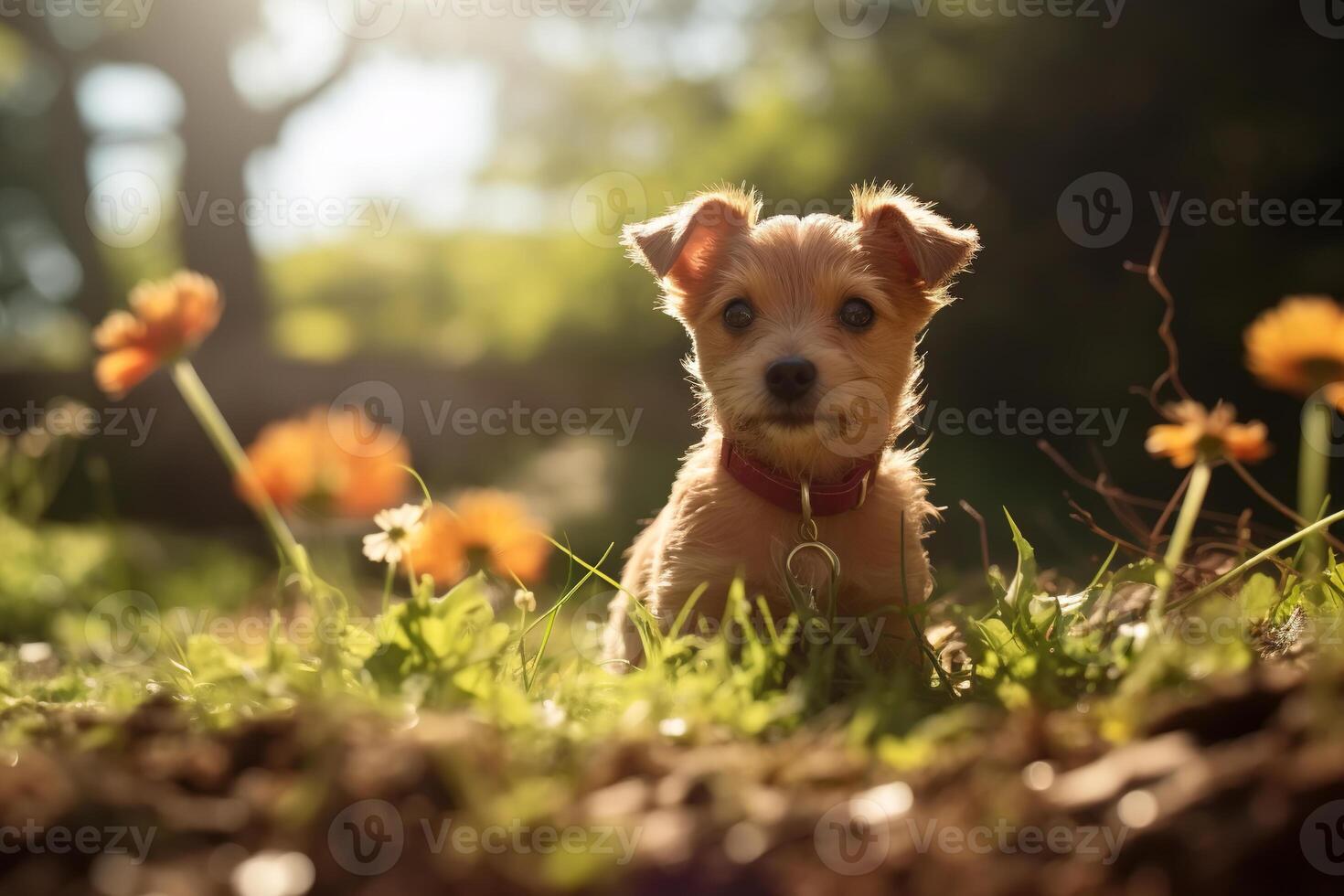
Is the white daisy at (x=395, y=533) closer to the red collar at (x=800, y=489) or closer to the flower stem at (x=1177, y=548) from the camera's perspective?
the red collar at (x=800, y=489)

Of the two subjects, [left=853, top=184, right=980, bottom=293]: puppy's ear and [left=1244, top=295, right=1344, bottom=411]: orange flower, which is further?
[left=853, top=184, right=980, bottom=293]: puppy's ear

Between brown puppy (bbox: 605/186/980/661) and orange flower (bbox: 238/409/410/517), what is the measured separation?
1232mm

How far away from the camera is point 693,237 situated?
192 inches

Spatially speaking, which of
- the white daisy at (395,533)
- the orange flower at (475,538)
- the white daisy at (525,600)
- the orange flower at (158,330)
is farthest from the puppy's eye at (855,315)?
the orange flower at (158,330)

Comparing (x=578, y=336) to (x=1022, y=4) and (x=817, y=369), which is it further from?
(x=817, y=369)

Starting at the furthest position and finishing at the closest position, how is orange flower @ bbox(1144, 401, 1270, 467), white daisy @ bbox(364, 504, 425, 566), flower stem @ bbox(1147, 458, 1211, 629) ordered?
white daisy @ bbox(364, 504, 425, 566) < orange flower @ bbox(1144, 401, 1270, 467) < flower stem @ bbox(1147, 458, 1211, 629)

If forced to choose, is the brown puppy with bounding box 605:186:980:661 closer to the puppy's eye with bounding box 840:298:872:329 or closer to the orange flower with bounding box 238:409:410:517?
the puppy's eye with bounding box 840:298:872:329

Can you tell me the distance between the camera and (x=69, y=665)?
454cm

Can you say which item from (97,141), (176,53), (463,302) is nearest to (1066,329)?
(463,302)

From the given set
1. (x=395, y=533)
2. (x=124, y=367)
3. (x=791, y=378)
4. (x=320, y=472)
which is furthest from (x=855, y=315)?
(x=124, y=367)

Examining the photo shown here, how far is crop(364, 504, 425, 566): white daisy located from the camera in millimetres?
3262

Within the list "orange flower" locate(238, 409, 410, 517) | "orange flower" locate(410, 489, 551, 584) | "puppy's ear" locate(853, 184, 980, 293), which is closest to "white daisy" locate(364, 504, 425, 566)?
"orange flower" locate(410, 489, 551, 584)

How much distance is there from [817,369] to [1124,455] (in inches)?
292

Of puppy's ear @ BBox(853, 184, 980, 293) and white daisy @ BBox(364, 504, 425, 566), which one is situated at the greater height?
puppy's ear @ BBox(853, 184, 980, 293)
